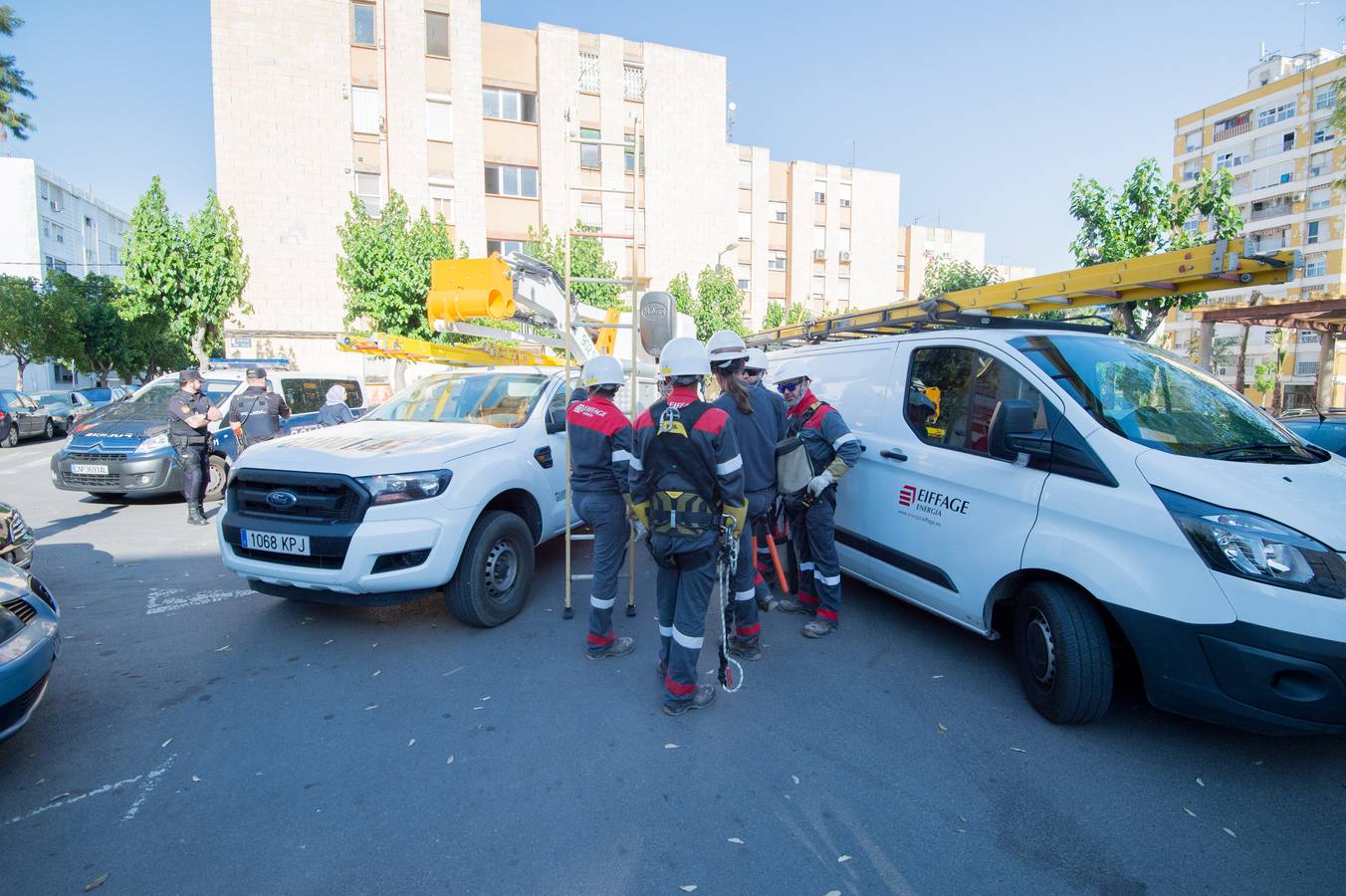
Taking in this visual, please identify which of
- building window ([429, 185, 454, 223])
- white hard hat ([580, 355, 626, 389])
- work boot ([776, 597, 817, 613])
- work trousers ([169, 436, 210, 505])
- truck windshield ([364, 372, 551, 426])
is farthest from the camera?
building window ([429, 185, 454, 223])

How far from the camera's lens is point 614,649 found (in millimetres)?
4246

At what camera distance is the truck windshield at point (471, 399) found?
542 centimetres

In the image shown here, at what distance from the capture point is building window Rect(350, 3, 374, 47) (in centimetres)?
2348

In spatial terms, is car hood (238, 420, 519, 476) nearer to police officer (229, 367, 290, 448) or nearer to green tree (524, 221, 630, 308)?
police officer (229, 367, 290, 448)

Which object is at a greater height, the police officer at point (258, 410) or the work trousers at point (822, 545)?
the police officer at point (258, 410)

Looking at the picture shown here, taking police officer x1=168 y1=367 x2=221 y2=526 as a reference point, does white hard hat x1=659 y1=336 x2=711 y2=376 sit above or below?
above

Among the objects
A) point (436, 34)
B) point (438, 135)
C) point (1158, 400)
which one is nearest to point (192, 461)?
point (1158, 400)

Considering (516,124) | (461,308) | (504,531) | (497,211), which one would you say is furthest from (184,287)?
(504,531)

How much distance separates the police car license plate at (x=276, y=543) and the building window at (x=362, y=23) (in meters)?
25.9

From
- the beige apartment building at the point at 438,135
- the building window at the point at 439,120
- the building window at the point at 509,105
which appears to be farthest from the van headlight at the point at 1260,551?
the building window at the point at 509,105

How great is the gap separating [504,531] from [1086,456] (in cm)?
357

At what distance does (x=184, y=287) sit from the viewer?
20391mm

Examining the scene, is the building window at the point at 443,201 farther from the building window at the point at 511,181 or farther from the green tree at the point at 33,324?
the green tree at the point at 33,324

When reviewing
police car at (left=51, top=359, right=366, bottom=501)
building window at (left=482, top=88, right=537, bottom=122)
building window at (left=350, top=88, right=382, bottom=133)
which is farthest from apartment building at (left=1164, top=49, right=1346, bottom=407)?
police car at (left=51, top=359, right=366, bottom=501)
